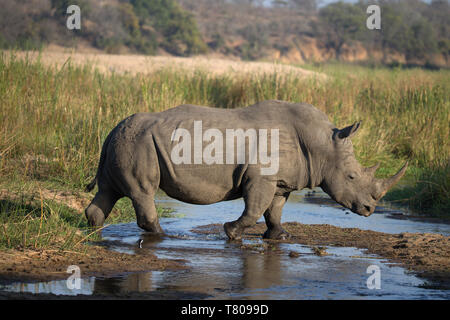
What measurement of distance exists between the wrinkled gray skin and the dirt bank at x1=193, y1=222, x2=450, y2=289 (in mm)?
355

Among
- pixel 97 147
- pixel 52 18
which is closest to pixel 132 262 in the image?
pixel 97 147

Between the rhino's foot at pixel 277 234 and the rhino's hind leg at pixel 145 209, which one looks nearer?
the rhino's hind leg at pixel 145 209

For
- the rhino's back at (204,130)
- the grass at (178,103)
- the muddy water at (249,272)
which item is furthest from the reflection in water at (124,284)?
the grass at (178,103)

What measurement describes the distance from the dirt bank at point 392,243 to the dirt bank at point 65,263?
171 cm

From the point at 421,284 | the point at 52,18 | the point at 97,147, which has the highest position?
the point at 52,18

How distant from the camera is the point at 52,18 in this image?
3011cm

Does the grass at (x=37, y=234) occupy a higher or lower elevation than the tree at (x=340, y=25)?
lower

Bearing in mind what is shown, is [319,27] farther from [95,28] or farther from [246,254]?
[246,254]

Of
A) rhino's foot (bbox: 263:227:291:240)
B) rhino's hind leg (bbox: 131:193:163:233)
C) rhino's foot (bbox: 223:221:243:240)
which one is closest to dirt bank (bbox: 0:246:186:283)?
rhino's hind leg (bbox: 131:193:163:233)

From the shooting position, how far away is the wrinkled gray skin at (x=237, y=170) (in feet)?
22.2

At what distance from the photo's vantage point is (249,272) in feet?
18.6

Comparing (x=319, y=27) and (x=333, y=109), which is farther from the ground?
(x=319, y=27)

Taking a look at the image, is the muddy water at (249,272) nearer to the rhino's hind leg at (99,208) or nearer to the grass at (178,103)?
the rhino's hind leg at (99,208)

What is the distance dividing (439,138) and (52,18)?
22.6 m
